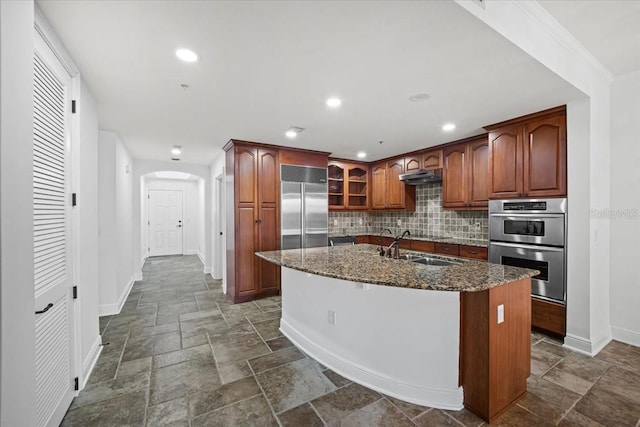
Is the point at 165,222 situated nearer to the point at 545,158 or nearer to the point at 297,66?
the point at 297,66

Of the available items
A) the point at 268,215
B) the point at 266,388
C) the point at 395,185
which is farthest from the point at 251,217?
the point at 395,185

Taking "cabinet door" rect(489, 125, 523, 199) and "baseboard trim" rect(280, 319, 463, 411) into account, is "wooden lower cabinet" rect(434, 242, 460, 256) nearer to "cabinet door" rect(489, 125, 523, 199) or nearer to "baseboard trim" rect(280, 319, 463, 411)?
"cabinet door" rect(489, 125, 523, 199)

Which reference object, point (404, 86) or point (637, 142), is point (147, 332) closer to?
point (404, 86)

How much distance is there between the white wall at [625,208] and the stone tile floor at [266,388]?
335 mm

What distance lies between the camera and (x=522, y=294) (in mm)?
1963

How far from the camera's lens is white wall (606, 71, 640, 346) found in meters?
2.71

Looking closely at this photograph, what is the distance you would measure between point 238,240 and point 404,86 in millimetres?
3025

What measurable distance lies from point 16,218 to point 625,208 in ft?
15.1

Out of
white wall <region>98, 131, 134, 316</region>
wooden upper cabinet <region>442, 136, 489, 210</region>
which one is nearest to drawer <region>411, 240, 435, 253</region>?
wooden upper cabinet <region>442, 136, 489, 210</region>

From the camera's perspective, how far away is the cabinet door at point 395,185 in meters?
5.11

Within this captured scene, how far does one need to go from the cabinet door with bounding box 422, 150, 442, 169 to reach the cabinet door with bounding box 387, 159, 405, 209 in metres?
0.51

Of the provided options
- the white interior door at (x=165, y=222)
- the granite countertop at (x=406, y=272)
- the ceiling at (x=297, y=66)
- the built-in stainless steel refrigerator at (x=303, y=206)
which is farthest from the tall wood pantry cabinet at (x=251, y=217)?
the white interior door at (x=165, y=222)

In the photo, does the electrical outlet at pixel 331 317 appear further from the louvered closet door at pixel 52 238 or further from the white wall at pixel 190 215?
the white wall at pixel 190 215

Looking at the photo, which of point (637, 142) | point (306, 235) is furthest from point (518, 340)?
point (306, 235)
